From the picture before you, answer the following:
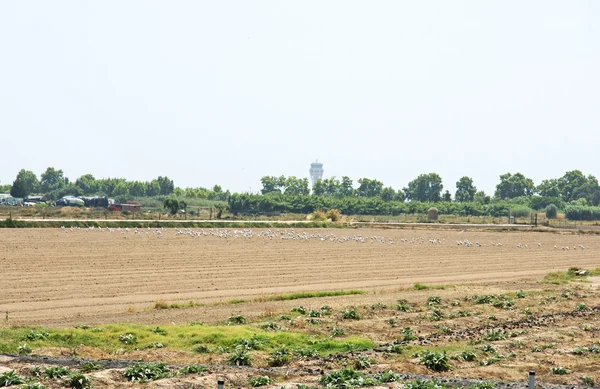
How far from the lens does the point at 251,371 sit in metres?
20.5

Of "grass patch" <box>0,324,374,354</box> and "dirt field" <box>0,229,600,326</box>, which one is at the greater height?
"dirt field" <box>0,229,600,326</box>

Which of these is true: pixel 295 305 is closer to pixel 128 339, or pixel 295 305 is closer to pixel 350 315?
pixel 350 315

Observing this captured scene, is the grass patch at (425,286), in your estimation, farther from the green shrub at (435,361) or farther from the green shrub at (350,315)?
the green shrub at (435,361)

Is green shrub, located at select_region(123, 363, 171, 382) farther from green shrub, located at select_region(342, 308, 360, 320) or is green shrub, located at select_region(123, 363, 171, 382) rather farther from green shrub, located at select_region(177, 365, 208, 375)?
green shrub, located at select_region(342, 308, 360, 320)

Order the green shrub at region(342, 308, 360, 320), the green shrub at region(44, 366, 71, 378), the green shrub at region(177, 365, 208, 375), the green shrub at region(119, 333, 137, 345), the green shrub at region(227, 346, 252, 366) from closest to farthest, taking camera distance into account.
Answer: the green shrub at region(44, 366, 71, 378) < the green shrub at region(177, 365, 208, 375) < the green shrub at region(227, 346, 252, 366) < the green shrub at region(119, 333, 137, 345) < the green shrub at region(342, 308, 360, 320)

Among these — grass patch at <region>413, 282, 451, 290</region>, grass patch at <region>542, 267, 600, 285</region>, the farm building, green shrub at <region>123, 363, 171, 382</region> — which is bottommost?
green shrub at <region>123, 363, 171, 382</region>

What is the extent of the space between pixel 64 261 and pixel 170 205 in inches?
3379

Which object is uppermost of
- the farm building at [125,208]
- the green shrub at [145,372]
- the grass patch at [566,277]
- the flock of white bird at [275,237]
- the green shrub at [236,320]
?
the farm building at [125,208]

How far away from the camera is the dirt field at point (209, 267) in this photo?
3363 cm

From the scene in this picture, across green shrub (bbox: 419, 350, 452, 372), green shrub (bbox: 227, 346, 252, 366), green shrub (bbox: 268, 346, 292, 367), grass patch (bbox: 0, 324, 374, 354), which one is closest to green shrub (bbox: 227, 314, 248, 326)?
grass patch (bbox: 0, 324, 374, 354)

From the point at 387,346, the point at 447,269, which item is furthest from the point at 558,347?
the point at 447,269

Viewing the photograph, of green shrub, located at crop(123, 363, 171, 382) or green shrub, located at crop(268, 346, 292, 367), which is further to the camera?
green shrub, located at crop(268, 346, 292, 367)

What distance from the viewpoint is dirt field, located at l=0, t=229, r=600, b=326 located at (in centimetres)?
3363

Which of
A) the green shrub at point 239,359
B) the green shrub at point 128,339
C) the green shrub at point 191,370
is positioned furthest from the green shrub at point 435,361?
the green shrub at point 128,339
